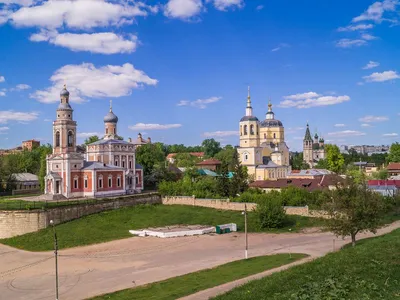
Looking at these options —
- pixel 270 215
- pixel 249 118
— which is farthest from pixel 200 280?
pixel 249 118

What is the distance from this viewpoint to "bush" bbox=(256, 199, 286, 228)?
42.0 m

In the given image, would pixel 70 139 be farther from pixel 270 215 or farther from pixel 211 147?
pixel 211 147

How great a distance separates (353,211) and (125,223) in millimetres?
24785

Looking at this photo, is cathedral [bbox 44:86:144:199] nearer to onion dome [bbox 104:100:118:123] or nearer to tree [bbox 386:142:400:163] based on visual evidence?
onion dome [bbox 104:100:118:123]

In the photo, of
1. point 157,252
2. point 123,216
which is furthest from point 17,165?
point 157,252

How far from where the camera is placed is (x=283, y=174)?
76500 millimetres

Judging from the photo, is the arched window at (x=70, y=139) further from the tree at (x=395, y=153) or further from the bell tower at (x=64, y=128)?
the tree at (x=395, y=153)

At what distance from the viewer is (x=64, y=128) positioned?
53781mm

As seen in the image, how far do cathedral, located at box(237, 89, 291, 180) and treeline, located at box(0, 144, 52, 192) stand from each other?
31.7 metres

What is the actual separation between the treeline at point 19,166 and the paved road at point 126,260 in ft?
88.7

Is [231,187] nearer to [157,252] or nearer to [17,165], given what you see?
[157,252]

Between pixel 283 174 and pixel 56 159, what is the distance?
39.9m

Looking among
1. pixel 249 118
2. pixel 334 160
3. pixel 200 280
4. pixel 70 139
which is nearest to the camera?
pixel 200 280

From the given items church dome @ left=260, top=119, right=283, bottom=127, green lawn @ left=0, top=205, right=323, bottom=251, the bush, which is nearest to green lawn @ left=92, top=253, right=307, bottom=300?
the bush
